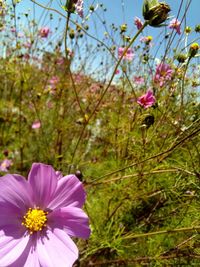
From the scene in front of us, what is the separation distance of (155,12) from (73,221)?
0.35 m

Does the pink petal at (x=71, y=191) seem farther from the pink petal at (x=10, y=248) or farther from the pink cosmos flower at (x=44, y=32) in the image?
the pink cosmos flower at (x=44, y=32)

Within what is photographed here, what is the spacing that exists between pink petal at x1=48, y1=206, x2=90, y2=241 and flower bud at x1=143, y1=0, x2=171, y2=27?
323mm

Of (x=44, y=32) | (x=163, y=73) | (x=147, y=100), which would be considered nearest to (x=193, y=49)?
(x=147, y=100)

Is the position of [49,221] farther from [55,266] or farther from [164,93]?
[164,93]

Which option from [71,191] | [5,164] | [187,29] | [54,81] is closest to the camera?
[71,191]

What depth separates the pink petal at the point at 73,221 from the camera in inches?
22.9

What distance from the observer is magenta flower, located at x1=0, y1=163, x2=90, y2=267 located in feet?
1.92

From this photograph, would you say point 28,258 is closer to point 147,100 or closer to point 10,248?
point 10,248

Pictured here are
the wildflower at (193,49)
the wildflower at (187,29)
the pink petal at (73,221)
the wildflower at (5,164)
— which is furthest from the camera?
the wildflower at (5,164)

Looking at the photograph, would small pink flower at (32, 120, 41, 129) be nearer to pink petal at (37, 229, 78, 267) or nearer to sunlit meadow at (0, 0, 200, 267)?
sunlit meadow at (0, 0, 200, 267)

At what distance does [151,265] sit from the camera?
1.01 meters

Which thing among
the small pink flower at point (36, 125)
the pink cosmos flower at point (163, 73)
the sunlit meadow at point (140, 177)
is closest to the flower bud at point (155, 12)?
the sunlit meadow at point (140, 177)

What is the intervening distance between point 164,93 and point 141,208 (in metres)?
0.36

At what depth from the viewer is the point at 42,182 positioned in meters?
0.60
